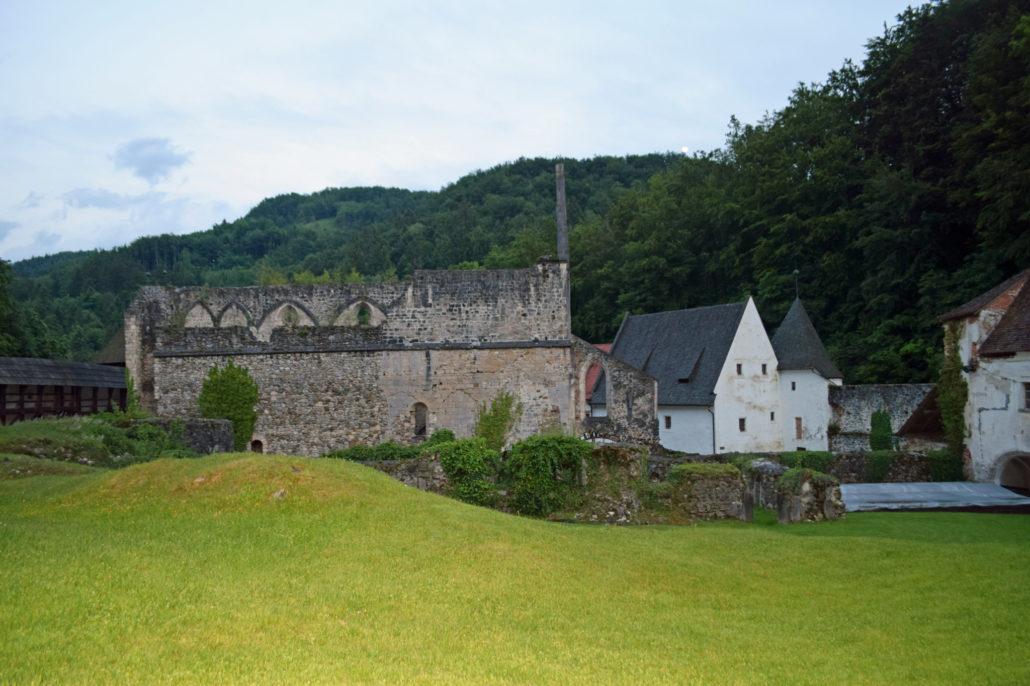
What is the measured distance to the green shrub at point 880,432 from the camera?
3522 cm

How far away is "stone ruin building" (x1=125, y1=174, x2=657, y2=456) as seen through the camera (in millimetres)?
28266

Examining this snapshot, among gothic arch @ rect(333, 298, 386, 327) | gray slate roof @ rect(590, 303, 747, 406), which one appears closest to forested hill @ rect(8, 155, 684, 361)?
gray slate roof @ rect(590, 303, 747, 406)

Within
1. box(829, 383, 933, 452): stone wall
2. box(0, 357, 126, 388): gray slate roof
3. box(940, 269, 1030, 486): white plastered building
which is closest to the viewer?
box(940, 269, 1030, 486): white plastered building

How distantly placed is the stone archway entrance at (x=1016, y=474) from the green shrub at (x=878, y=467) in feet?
10.2

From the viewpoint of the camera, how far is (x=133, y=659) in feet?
22.7

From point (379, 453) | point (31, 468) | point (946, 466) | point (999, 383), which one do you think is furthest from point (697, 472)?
point (31, 468)

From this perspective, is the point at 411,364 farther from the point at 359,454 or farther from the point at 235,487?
the point at 235,487

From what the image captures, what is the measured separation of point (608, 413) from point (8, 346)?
33250 mm

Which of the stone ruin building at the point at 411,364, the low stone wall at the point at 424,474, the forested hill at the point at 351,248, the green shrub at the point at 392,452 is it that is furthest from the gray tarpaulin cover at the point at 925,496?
the forested hill at the point at 351,248

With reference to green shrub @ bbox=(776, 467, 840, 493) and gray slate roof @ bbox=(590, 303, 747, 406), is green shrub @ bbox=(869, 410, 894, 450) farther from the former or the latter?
green shrub @ bbox=(776, 467, 840, 493)

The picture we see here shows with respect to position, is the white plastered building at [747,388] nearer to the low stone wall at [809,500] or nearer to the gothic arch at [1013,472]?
the gothic arch at [1013,472]

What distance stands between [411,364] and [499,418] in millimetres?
3692

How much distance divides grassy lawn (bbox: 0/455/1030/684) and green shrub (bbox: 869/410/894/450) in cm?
2333

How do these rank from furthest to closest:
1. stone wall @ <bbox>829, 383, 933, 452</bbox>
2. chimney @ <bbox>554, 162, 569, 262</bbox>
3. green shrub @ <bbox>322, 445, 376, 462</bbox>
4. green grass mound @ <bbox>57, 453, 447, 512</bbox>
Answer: stone wall @ <bbox>829, 383, 933, 452</bbox>
chimney @ <bbox>554, 162, 569, 262</bbox>
green shrub @ <bbox>322, 445, 376, 462</bbox>
green grass mound @ <bbox>57, 453, 447, 512</bbox>
